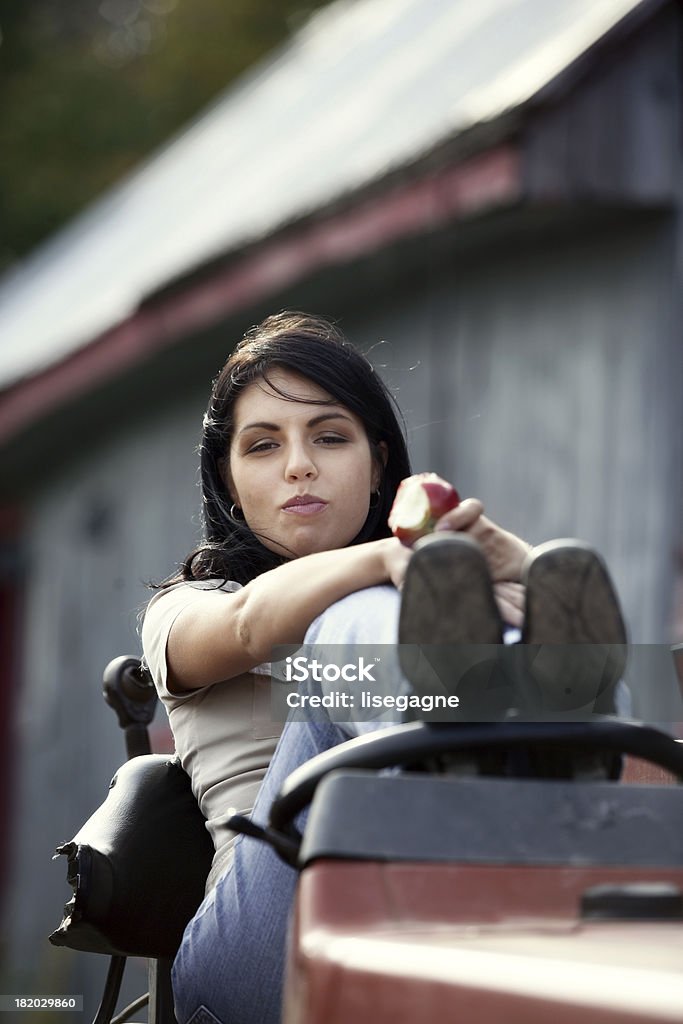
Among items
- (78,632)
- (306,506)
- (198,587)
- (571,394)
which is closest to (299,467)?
(306,506)

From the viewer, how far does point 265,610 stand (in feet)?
6.65

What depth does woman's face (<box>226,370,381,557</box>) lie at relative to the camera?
94.8 inches

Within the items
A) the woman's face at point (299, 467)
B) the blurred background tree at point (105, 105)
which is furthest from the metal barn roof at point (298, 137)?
the blurred background tree at point (105, 105)

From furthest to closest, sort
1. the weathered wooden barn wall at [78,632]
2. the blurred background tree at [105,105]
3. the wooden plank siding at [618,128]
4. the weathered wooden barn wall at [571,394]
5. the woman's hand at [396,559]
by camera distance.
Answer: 1. the blurred background tree at [105,105]
2. the weathered wooden barn wall at [78,632]
3. the weathered wooden barn wall at [571,394]
4. the wooden plank siding at [618,128]
5. the woman's hand at [396,559]

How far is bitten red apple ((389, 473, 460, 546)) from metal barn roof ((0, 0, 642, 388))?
303cm

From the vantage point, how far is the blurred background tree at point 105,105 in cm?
2023

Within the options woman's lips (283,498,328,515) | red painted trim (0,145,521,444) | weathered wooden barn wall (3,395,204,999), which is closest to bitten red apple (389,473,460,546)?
woman's lips (283,498,328,515)

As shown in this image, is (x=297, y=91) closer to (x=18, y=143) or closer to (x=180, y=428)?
(x=180, y=428)

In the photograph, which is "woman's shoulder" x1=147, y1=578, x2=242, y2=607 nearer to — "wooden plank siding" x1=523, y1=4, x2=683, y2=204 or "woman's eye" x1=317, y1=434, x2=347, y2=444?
"woman's eye" x1=317, y1=434, x2=347, y2=444

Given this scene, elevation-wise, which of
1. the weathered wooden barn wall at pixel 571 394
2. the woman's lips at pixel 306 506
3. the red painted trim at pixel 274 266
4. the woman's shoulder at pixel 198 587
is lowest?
the woman's shoulder at pixel 198 587

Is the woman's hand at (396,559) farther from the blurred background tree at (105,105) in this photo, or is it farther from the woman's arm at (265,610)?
the blurred background tree at (105,105)

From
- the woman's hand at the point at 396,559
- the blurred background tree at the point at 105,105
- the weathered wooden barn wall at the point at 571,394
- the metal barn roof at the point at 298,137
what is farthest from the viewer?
the blurred background tree at the point at 105,105

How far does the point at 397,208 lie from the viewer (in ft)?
17.3

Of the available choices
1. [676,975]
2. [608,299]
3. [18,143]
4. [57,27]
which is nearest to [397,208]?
[608,299]
